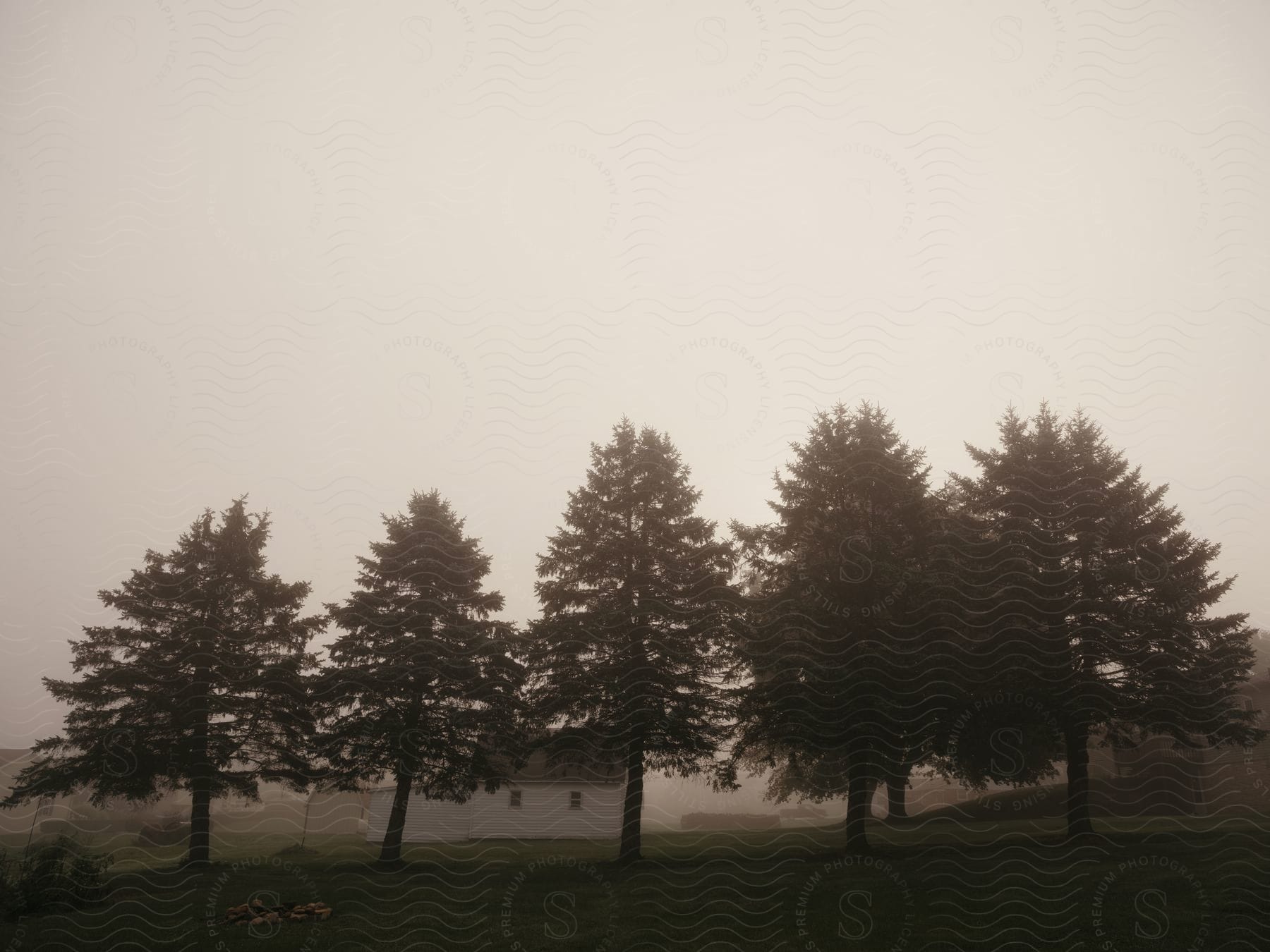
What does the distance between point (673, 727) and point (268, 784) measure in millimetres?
12618

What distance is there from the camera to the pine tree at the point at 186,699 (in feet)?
61.5

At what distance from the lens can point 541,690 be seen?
18156 mm

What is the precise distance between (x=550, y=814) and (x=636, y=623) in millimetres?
16098

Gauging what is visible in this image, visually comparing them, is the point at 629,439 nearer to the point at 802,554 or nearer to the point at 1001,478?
the point at 802,554

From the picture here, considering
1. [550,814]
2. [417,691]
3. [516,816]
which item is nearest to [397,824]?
[417,691]

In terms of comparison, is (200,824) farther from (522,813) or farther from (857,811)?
(857,811)

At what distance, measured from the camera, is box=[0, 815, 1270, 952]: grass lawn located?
417 inches

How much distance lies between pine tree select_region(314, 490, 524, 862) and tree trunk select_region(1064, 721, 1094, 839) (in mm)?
13821

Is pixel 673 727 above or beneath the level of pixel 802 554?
beneath

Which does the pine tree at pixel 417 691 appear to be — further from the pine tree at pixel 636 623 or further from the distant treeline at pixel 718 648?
the pine tree at pixel 636 623

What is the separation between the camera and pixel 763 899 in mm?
12531

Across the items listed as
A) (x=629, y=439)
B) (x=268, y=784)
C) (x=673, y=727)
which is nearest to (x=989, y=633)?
(x=673, y=727)

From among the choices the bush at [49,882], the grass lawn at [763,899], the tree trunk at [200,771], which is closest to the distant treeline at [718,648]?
the tree trunk at [200,771]

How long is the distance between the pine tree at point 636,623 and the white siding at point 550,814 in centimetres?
1289
